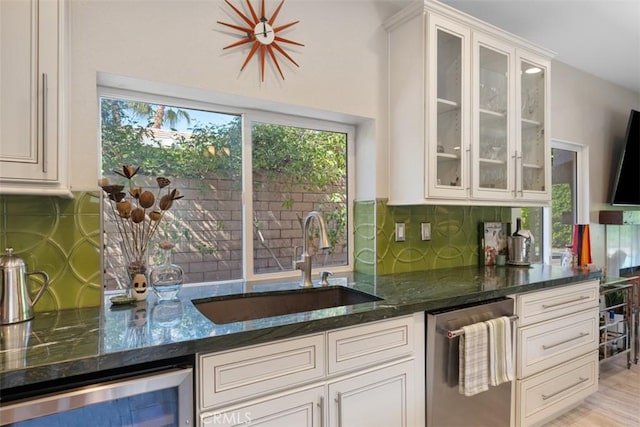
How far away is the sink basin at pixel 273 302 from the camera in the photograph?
5.17ft

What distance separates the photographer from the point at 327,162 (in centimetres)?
221

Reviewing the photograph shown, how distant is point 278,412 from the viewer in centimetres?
117

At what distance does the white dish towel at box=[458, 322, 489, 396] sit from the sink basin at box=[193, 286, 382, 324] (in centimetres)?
43

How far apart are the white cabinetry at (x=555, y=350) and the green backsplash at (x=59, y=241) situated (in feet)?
6.61

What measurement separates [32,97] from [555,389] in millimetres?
2755

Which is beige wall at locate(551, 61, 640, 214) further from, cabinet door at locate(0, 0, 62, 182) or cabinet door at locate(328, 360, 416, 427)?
cabinet door at locate(0, 0, 62, 182)

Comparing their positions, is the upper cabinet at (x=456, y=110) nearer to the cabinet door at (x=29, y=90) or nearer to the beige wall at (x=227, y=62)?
the beige wall at (x=227, y=62)

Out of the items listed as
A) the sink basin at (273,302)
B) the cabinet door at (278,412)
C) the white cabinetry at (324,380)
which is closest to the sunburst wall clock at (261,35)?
the sink basin at (273,302)

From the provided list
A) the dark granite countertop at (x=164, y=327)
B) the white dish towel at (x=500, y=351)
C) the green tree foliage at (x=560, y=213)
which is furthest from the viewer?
the green tree foliage at (x=560, y=213)

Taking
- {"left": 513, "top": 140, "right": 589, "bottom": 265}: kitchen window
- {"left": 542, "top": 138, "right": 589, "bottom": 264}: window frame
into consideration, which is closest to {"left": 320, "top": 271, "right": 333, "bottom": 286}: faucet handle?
{"left": 513, "top": 140, "right": 589, "bottom": 265}: kitchen window

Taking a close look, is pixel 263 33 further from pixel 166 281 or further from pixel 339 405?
pixel 339 405

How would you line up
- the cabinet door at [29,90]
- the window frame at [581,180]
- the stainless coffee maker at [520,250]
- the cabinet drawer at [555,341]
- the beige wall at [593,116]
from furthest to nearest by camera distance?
1. the window frame at [581,180]
2. the beige wall at [593,116]
3. the stainless coffee maker at [520,250]
4. the cabinet drawer at [555,341]
5. the cabinet door at [29,90]

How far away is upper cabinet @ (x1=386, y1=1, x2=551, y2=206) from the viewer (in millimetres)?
1917

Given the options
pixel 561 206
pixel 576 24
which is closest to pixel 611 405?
pixel 561 206
